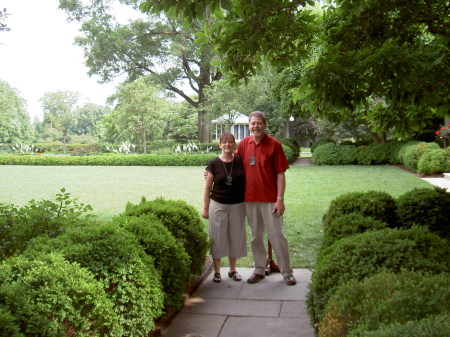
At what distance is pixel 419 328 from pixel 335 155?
68.8 feet

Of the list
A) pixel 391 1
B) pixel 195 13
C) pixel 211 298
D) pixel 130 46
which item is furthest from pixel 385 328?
pixel 130 46

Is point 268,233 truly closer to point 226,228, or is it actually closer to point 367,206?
point 226,228

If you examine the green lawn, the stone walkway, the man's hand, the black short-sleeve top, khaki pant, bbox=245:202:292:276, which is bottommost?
the stone walkway

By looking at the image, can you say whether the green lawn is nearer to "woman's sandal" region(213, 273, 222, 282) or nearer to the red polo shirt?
"woman's sandal" region(213, 273, 222, 282)

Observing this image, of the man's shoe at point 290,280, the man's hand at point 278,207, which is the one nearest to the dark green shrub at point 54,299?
the man's hand at point 278,207

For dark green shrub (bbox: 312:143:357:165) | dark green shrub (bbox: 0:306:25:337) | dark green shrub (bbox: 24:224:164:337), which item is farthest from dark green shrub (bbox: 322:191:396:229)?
dark green shrub (bbox: 312:143:357:165)

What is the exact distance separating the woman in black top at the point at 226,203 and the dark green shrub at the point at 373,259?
6.14 ft

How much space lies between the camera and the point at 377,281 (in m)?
2.28

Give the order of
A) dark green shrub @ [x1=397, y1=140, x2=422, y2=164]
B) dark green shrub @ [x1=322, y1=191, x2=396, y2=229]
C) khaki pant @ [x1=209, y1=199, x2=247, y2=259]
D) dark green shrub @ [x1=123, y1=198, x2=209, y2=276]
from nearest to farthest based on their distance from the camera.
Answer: dark green shrub @ [x1=123, y1=198, x2=209, y2=276]
khaki pant @ [x1=209, y1=199, x2=247, y2=259]
dark green shrub @ [x1=322, y1=191, x2=396, y2=229]
dark green shrub @ [x1=397, y1=140, x2=422, y2=164]

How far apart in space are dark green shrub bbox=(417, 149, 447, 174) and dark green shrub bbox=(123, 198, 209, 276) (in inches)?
505

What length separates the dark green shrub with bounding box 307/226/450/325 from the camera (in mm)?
2615

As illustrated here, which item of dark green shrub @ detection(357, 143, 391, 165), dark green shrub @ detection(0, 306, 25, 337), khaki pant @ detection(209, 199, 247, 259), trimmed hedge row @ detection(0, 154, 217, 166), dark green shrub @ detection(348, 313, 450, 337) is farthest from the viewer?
trimmed hedge row @ detection(0, 154, 217, 166)

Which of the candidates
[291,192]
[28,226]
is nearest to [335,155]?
[291,192]

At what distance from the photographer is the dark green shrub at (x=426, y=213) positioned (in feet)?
16.8
